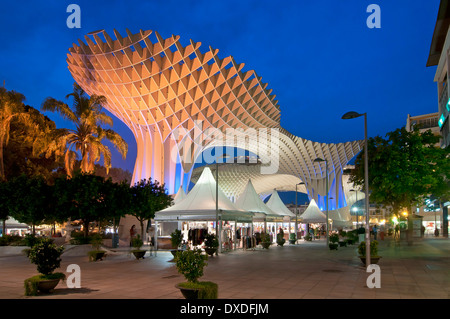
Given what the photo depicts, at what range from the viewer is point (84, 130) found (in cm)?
3212

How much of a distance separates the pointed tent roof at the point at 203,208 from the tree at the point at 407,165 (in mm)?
9335

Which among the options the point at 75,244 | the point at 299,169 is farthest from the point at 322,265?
the point at 299,169

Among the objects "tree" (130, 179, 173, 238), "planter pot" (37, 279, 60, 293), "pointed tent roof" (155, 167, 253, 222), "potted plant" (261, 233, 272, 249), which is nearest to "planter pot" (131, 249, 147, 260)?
"pointed tent roof" (155, 167, 253, 222)

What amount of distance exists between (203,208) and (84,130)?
11863 millimetres

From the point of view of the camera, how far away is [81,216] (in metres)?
29.1

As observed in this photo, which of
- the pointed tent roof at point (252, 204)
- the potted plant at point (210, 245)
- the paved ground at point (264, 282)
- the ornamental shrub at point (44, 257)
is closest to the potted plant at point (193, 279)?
the paved ground at point (264, 282)

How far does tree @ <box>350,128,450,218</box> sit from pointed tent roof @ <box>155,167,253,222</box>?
934cm

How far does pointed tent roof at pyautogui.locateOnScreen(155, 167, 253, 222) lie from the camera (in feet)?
89.4

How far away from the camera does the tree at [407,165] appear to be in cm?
2538

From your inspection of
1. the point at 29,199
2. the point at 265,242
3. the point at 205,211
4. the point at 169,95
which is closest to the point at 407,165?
the point at 265,242

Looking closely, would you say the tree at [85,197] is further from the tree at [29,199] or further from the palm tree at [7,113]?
the palm tree at [7,113]

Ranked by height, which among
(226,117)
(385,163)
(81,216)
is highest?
(226,117)
